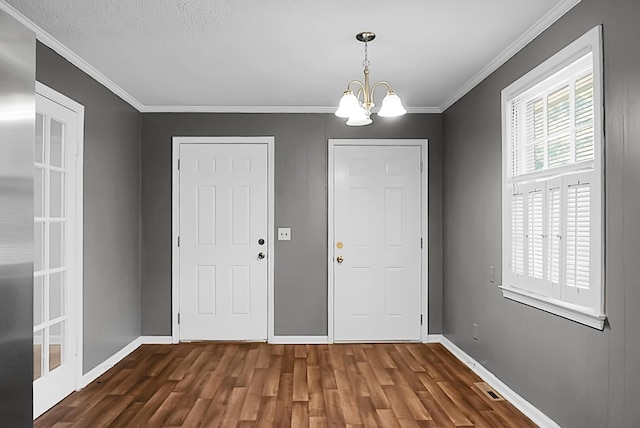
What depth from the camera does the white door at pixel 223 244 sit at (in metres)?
5.23

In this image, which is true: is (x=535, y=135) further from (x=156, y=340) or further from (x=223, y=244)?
(x=156, y=340)

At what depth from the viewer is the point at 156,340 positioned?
17.1 ft

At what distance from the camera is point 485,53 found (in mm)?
3584

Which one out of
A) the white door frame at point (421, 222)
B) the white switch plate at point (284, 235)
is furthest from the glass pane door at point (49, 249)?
the white door frame at point (421, 222)

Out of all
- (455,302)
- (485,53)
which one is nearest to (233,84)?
(485,53)

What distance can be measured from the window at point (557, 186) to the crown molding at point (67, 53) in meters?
2.82

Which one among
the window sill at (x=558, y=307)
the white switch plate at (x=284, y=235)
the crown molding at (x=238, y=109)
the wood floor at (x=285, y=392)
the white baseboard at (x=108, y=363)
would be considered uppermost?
the crown molding at (x=238, y=109)

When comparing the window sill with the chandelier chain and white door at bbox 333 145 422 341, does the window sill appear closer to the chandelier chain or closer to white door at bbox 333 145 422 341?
white door at bbox 333 145 422 341

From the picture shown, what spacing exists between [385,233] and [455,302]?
39.0 inches

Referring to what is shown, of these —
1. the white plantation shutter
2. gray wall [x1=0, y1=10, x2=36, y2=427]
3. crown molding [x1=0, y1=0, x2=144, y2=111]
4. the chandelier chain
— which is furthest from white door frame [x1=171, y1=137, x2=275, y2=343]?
gray wall [x1=0, y1=10, x2=36, y2=427]

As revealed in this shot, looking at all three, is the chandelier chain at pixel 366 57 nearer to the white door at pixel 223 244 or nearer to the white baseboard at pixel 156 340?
the white door at pixel 223 244

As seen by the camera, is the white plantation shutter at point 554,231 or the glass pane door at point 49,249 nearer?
the white plantation shutter at point 554,231

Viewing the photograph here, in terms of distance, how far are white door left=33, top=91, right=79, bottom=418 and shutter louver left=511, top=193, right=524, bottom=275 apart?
3.12m

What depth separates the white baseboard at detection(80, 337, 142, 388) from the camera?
387 centimetres
